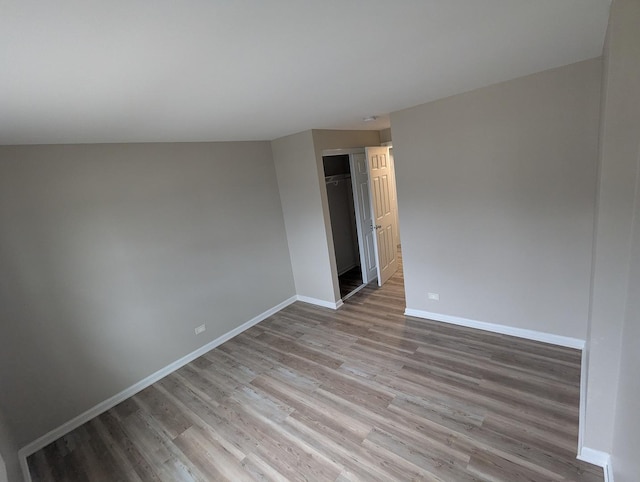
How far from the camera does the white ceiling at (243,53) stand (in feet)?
3.40

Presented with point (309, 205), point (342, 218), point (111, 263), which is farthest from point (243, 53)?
point (342, 218)

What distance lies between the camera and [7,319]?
231 centimetres

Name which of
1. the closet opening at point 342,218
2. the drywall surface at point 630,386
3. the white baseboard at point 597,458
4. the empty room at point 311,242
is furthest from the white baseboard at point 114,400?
the drywall surface at point 630,386

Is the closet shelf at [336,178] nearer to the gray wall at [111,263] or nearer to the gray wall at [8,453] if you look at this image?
the gray wall at [111,263]

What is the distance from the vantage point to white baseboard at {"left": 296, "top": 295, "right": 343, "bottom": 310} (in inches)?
166

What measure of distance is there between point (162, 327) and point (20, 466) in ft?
4.39

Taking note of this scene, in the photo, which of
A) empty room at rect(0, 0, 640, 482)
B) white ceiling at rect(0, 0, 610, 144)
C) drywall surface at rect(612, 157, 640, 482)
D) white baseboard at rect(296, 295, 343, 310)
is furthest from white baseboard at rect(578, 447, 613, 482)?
white baseboard at rect(296, 295, 343, 310)

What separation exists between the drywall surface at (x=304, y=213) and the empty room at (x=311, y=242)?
41mm

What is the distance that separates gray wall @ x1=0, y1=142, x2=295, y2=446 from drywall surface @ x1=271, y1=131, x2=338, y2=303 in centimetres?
41

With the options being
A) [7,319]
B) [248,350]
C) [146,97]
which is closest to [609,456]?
[248,350]

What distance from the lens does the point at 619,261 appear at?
1441 mm

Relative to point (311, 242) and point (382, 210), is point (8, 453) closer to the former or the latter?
point (311, 242)

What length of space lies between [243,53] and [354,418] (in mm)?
2483

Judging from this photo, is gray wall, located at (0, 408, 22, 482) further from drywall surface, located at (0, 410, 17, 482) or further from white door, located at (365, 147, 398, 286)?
white door, located at (365, 147, 398, 286)
